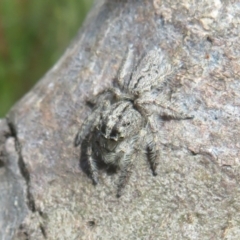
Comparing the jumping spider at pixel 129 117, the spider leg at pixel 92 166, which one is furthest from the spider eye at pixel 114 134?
the spider leg at pixel 92 166

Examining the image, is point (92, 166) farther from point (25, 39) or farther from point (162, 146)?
point (25, 39)

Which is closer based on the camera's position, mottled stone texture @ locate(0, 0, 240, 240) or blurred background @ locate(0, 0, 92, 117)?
mottled stone texture @ locate(0, 0, 240, 240)

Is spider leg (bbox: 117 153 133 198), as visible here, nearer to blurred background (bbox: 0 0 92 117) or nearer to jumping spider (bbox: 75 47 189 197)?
jumping spider (bbox: 75 47 189 197)

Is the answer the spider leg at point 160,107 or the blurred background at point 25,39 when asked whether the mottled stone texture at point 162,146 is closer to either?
the spider leg at point 160,107

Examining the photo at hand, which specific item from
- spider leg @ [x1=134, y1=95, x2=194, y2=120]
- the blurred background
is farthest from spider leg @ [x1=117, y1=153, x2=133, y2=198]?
the blurred background

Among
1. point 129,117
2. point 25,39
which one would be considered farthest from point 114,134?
point 25,39

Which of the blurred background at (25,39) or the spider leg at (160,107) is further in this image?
the blurred background at (25,39)

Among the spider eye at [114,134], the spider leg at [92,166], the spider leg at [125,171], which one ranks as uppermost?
the spider eye at [114,134]

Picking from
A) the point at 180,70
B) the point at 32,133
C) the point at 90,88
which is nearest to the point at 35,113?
the point at 32,133
